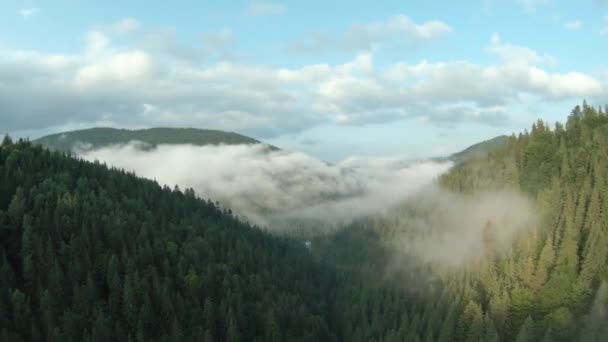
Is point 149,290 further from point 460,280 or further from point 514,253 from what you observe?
point 514,253

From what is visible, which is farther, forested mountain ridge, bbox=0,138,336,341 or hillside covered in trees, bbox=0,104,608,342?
hillside covered in trees, bbox=0,104,608,342

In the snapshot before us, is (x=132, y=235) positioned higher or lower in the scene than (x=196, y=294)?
higher

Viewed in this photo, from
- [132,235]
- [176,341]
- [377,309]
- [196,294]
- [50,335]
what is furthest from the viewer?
[377,309]

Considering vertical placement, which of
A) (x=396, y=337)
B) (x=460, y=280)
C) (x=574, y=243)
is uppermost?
(x=574, y=243)

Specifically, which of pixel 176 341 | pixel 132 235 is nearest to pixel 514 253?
pixel 176 341

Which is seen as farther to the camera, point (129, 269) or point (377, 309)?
point (377, 309)

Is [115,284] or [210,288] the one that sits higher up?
[115,284]

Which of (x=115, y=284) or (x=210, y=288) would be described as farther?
(x=210, y=288)

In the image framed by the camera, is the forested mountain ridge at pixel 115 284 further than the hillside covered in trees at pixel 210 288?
No

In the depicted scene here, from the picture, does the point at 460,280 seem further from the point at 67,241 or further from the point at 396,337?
the point at 67,241

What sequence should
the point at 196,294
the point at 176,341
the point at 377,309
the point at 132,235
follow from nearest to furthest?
1. the point at 176,341
2. the point at 196,294
3. the point at 132,235
4. the point at 377,309
